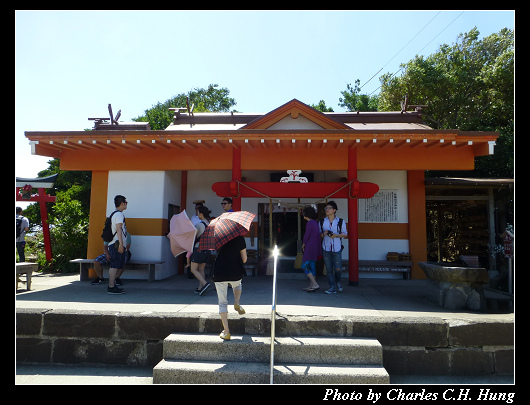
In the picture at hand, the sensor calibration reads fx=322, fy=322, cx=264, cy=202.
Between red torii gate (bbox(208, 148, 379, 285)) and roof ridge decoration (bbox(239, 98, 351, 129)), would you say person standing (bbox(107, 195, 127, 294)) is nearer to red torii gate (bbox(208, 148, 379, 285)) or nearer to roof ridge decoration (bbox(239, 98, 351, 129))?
red torii gate (bbox(208, 148, 379, 285))

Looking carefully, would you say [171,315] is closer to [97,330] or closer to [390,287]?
[97,330]

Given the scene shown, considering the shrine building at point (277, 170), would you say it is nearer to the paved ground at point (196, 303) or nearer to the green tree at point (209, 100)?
the paved ground at point (196, 303)

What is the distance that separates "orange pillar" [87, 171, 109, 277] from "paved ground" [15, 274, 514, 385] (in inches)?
36.3

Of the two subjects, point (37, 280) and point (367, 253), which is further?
point (367, 253)

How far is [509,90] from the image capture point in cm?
1347

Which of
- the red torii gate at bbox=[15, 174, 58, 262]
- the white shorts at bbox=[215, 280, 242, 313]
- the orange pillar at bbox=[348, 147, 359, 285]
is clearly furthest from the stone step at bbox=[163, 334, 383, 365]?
the red torii gate at bbox=[15, 174, 58, 262]

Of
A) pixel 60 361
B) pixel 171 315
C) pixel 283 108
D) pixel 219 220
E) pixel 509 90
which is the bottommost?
pixel 60 361

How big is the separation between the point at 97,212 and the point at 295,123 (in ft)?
18.7

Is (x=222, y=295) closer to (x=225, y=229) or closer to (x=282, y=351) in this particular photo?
(x=225, y=229)

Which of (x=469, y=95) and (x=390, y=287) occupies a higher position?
(x=469, y=95)

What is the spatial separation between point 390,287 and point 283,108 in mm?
5091

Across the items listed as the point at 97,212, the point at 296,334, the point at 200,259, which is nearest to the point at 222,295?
the point at 296,334

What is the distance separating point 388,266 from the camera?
28.5 feet
